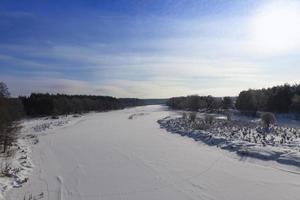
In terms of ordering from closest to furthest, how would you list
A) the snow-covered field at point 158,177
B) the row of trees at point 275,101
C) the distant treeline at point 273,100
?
the snow-covered field at point 158,177 < the distant treeline at point 273,100 < the row of trees at point 275,101

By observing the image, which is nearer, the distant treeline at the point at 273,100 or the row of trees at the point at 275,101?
the distant treeline at the point at 273,100

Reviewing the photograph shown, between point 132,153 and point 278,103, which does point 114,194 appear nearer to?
point 132,153

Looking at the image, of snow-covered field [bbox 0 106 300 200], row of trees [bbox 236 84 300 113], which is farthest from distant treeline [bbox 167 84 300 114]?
snow-covered field [bbox 0 106 300 200]

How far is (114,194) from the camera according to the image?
1140 centimetres

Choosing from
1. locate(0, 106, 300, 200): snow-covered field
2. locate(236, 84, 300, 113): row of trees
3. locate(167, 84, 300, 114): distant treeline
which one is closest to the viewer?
locate(0, 106, 300, 200): snow-covered field

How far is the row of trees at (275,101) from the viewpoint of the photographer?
237 feet

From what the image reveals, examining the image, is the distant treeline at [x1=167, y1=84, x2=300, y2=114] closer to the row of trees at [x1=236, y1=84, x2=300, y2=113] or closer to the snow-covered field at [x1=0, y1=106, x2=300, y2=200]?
the row of trees at [x1=236, y1=84, x2=300, y2=113]

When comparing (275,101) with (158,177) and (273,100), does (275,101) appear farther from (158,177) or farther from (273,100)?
(158,177)

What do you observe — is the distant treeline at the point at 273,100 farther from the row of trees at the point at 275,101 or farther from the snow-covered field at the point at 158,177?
the snow-covered field at the point at 158,177

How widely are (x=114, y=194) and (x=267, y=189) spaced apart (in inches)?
209

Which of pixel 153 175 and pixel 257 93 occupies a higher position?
pixel 257 93

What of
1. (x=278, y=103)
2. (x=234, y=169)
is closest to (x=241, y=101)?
(x=278, y=103)

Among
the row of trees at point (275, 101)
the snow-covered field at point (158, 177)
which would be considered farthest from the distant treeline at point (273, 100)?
the snow-covered field at point (158, 177)

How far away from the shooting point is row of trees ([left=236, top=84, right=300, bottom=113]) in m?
72.3
